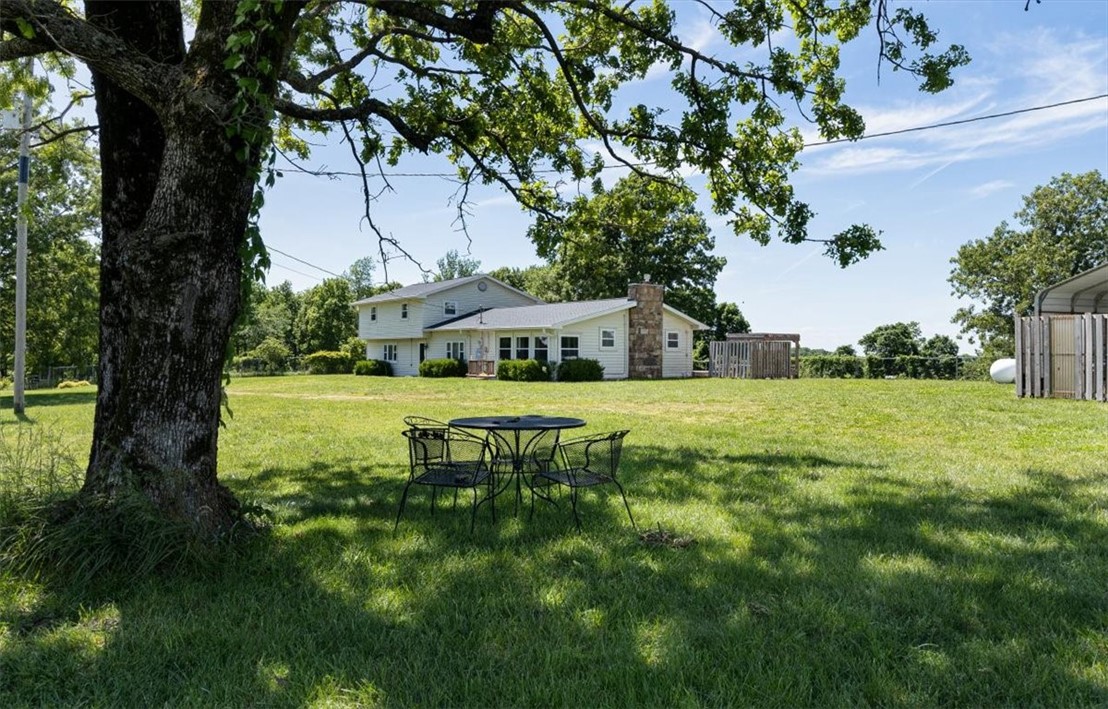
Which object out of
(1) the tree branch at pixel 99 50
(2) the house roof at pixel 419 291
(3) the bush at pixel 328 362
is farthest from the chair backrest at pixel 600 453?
(3) the bush at pixel 328 362

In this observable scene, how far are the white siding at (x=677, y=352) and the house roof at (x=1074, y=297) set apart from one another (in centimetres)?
1571

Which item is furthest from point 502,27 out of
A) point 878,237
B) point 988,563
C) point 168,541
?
point 988,563

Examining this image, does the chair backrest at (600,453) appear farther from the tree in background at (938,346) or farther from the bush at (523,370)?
the tree in background at (938,346)

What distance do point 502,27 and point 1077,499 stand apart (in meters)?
8.18

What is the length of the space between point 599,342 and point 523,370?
393 cm

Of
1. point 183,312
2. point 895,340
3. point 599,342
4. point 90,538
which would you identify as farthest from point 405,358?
point 90,538

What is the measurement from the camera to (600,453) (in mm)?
5227

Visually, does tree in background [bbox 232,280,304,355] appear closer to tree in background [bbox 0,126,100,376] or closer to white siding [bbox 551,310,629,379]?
tree in background [bbox 0,126,100,376]

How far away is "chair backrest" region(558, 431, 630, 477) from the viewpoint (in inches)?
192

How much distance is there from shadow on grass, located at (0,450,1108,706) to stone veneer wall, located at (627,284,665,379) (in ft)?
82.3

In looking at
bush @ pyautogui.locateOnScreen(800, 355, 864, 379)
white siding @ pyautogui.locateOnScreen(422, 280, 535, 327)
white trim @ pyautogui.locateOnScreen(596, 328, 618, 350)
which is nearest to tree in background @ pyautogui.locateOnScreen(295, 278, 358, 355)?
white siding @ pyautogui.locateOnScreen(422, 280, 535, 327)

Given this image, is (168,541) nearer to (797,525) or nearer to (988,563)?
(797,525)

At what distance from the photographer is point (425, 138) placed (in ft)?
23.4

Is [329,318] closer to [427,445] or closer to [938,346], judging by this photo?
[938,346]
